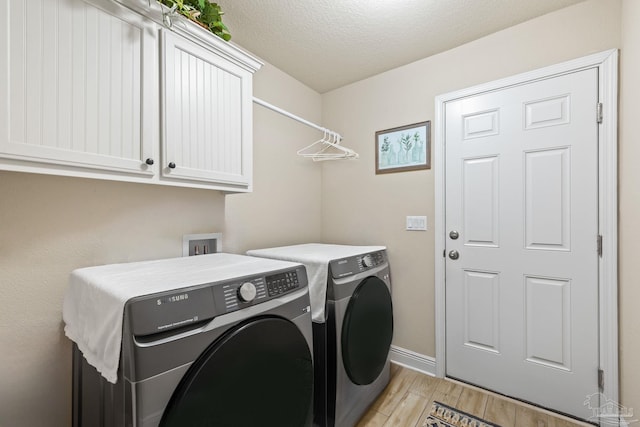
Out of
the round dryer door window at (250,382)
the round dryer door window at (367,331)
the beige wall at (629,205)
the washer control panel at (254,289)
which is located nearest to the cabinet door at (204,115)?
the washer control panel at (254,289)

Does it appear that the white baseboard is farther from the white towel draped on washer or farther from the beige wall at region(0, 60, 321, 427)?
the beige wall at region(0, 60, 321, 427)

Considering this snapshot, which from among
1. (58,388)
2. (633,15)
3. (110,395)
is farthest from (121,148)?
(633,15)

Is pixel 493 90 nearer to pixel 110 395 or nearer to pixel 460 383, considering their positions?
pixel 460 383

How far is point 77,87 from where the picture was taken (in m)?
0.97

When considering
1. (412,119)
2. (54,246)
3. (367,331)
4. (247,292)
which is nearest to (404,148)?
(412,119)

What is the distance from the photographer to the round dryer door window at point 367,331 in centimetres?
149

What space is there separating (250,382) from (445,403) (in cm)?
148

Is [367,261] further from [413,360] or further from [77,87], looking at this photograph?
[77,87]

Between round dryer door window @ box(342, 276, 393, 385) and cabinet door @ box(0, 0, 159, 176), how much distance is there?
1204mm

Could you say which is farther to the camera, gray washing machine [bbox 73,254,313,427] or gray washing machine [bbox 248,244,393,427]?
gray washing machine [bbox 248,244,393,427]

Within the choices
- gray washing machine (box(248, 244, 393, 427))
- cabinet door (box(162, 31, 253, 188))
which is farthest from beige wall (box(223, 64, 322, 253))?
cabinet door (box(162, 31, 253, 188))

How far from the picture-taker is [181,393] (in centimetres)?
78

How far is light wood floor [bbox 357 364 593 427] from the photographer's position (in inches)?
64.4

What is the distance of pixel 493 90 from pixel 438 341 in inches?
69.4
